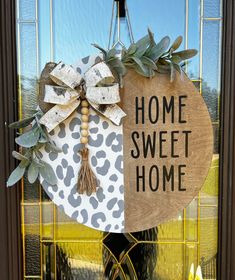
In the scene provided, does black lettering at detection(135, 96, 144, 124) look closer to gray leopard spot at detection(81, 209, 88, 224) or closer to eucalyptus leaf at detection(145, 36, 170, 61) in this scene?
eucalyptus leaf at detection(145, 36, 170, 61)

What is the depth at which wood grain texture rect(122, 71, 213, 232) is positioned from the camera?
31.5 inches

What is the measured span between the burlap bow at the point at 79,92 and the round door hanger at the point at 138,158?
30mm

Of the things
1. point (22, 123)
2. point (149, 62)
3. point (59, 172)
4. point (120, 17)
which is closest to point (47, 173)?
point (59, 172)

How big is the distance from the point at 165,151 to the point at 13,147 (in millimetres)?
433

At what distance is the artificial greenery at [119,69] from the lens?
78 cm

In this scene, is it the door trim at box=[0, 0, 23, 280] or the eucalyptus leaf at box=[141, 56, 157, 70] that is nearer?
the eucalyptus leaf at box=[141, 56, 157, 70]

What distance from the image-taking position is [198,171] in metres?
0.82

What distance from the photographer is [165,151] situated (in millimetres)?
824

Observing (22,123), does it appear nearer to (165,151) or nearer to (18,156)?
(18,156)

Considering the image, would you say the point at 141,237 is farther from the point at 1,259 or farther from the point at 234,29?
the point at 234,29

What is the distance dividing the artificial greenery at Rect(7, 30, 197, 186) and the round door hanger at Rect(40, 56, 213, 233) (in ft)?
0.07

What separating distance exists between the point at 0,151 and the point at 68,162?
9.1 inches

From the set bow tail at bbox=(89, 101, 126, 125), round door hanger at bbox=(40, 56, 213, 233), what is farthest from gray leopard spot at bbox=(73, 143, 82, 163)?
bow tail at bbox=(89, 101, 126, 125)

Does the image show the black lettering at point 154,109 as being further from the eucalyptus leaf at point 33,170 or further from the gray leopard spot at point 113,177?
the eucalyptus leaf at point 33,170
